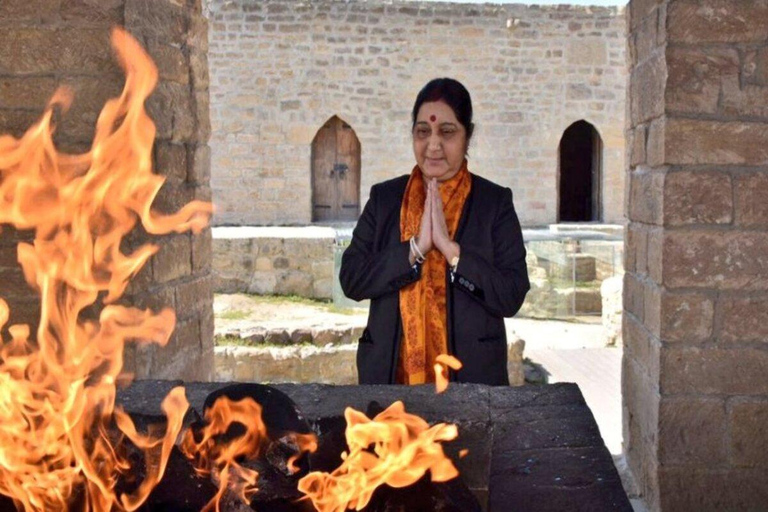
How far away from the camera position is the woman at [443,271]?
2.96 m

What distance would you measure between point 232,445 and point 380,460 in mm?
373

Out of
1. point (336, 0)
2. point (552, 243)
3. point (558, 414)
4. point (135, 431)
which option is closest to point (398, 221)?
point (558, 414)

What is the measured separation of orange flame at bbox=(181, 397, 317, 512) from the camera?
2.05 metres

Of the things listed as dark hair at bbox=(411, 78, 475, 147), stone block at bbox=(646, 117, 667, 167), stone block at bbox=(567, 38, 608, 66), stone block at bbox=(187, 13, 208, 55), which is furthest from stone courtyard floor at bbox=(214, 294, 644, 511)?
stone block at bbox=(567, 38, 608, 66)

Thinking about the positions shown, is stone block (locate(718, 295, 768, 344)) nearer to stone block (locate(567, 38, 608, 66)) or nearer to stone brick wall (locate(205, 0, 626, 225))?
stone brick wall (locate(205, 0, 626, 225))

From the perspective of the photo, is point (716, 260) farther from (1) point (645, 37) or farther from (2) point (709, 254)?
(1) point (645, 37)

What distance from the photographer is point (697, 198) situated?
323cm

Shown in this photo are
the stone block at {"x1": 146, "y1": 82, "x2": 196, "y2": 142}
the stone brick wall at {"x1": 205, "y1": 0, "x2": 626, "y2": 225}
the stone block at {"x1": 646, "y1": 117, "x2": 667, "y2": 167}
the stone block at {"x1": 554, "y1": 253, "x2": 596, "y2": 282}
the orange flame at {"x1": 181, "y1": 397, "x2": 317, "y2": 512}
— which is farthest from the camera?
the stone brick wall at {"x1": 205, "y1": 0, "x2": 626, "y2": 225}

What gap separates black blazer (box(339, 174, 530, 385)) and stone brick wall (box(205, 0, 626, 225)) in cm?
1237

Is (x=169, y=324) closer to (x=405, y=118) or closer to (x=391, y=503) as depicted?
(x=391, y=503)

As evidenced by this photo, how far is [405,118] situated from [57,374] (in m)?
13.1

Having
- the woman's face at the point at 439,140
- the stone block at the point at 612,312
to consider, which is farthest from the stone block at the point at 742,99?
the stone block at the point at 612,312

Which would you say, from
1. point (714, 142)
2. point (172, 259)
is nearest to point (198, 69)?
point (172, 259)

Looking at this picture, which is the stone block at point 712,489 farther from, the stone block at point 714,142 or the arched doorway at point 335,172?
the arched doorway at point 335,172
